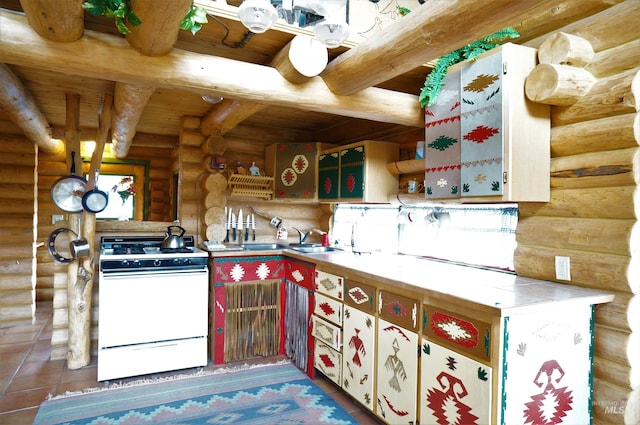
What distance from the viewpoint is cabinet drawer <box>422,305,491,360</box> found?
5.94 ft

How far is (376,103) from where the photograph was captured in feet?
9.18

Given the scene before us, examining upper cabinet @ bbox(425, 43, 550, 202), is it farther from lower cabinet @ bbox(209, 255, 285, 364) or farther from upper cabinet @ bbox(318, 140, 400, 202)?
lower cabinet @ bbox(209, 255, 285, 364)

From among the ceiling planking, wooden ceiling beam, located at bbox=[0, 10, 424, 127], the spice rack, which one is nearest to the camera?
wooden ceiling beam, located at bbox=[0, 10, 424, 127]

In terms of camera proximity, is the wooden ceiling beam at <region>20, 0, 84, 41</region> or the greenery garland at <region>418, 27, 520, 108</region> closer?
the wooden ceiling beam at <region>20, 0, 84, 41</region>

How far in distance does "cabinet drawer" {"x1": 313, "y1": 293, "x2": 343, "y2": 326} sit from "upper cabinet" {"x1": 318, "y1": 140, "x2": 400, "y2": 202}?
3.12 feet

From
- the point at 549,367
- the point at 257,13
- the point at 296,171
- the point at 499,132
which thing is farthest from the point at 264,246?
the point at 257,13

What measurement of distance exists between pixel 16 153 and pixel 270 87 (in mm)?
4023

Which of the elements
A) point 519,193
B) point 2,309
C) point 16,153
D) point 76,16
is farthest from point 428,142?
point 2,309

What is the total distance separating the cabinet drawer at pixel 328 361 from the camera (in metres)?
2.95

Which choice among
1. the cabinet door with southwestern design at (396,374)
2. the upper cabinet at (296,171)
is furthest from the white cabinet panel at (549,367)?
the upper cabinet at (296,171)

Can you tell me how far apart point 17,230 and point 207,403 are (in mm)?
3599

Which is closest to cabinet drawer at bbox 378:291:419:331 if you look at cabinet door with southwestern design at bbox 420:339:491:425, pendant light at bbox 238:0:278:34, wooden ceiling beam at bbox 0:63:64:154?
cabinet door with southwestern design at bbox 420:339:491:425

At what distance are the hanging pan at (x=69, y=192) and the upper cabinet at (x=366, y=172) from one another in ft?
7.51

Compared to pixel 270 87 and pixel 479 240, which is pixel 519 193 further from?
pixel 270 87
